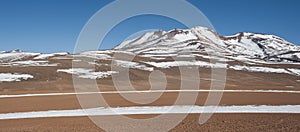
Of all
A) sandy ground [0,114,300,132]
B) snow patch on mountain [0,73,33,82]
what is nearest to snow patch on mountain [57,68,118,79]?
snow patch on mountain [0,73,33,82]

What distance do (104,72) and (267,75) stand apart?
136ft

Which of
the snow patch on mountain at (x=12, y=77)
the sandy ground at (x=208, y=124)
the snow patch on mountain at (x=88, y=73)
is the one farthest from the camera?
the snow patch on mountain at (x=88, y=73)

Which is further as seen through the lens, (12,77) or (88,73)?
(88,73)

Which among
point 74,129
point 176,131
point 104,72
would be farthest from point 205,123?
point 104,72

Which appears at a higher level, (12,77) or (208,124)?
(12,77)

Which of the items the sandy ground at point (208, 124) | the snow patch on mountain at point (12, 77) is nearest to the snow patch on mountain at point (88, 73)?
the snow patch on mountain at point (12, 77)

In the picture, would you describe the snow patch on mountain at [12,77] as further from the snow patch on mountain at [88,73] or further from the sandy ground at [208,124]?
the sandy ground at [208,124]

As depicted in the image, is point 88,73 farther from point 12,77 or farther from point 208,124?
point 208,124

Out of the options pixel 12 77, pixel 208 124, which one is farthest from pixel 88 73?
pixel 208 124

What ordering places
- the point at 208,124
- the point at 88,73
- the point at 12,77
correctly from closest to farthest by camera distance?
the point at 208,124 < the point at 12,77 < the point at 88,73

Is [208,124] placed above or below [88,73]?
below

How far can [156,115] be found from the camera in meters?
21.3

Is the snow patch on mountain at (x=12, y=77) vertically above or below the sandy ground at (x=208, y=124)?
above

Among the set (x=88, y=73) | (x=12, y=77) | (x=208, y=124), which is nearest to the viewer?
(x=208, y=124)
